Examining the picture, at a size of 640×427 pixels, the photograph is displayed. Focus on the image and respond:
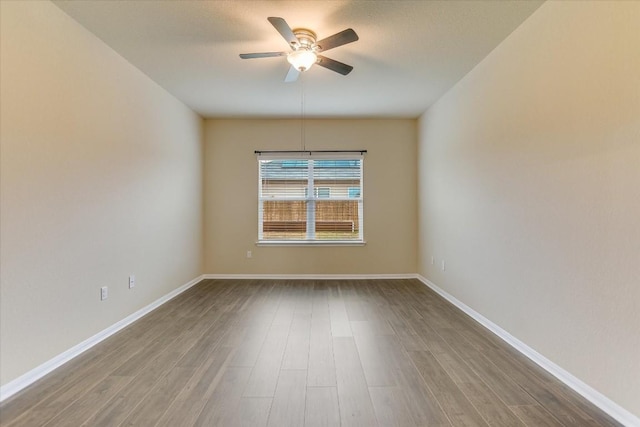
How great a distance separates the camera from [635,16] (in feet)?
5.06

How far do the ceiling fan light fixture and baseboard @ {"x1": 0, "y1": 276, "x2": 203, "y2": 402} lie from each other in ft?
9.35

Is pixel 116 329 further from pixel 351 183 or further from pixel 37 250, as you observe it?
pixel 351 183

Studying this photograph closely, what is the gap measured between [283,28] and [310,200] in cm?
309

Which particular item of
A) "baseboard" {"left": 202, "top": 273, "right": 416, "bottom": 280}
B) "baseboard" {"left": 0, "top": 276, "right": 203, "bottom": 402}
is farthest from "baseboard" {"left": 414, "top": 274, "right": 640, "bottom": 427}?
"baseboard" {"left": 0, "top": 276, "right": 203, "bottom": 402}

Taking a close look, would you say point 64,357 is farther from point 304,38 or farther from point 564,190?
point 564,190

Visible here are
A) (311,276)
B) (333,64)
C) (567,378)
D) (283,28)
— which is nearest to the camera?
(567,378)

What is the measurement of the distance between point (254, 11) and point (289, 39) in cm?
34

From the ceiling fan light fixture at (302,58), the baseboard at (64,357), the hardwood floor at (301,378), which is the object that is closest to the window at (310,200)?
the hardwood floor at (301,378)

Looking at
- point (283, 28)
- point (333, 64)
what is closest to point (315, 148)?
point (333, 64)

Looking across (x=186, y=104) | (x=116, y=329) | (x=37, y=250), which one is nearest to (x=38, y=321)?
(x=37, y=250)

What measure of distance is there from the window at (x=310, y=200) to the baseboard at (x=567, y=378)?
242 centimetres

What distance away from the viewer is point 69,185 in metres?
2.26

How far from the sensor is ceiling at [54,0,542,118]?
2.19 m

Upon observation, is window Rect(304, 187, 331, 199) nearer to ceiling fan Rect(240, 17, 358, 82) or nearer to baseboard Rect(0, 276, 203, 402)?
ceiling fan Rect(240, 17, 358, 82)
